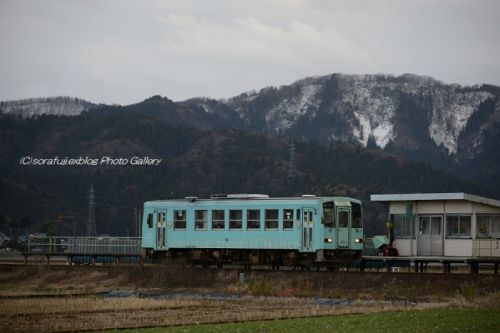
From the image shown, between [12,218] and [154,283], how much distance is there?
128373 mm

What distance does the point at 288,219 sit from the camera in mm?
45094

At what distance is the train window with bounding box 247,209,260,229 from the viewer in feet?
151

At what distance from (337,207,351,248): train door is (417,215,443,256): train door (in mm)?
3318

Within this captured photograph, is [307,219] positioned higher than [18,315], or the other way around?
[307,219]

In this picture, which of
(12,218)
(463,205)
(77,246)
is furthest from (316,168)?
(463,205)

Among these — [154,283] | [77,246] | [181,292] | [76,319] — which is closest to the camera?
[76,319]

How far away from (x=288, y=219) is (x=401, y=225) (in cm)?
549

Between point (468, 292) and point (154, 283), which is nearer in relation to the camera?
point (468, 292)

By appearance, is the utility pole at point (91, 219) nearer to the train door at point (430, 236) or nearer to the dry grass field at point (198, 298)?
the dry grass field at point (198, 298)

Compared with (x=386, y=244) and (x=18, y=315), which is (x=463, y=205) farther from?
(x=18, y=315)

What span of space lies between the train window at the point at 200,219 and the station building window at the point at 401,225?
879 centimetres

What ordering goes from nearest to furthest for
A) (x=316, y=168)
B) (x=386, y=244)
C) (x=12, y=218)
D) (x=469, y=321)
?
(x=469, y=321)
(x=386, y=244)
(x=12, y=218)
(x=316, y=168)

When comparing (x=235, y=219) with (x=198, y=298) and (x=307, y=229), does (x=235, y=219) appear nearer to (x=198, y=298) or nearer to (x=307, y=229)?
(x=307, y=229)

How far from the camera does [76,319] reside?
92.5 feet
